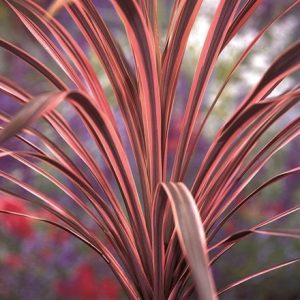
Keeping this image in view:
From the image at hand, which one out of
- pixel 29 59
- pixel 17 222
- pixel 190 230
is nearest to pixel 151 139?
pixel 29 59

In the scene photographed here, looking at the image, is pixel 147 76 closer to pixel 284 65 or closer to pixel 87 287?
pixel 284 65

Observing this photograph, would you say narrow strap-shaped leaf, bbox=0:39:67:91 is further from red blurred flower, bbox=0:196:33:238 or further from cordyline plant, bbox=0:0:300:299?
red blurred flower, bbox=0:196:33:238

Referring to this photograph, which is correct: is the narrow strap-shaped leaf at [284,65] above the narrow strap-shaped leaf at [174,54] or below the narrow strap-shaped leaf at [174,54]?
below

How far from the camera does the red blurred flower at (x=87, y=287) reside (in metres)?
2.37

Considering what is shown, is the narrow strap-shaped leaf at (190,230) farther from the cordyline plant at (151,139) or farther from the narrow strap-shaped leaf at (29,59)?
the narrow strap-shaped leaf at (29,59)

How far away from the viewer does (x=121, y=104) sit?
1160 millimetres

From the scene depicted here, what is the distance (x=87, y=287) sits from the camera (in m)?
2.39

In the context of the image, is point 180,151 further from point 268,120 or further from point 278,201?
point 278,201

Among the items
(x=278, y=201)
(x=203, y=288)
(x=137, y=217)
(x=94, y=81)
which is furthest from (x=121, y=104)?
(x=278, y=201)

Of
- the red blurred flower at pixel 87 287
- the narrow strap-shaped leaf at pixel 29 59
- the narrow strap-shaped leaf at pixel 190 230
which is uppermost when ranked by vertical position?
the red blurred flower at pixel 87 287

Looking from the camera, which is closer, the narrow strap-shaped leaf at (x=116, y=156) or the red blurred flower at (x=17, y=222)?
the narrow strap-shaped leaf at (x=116, y=156)

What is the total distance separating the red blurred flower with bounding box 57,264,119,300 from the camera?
2365 mm

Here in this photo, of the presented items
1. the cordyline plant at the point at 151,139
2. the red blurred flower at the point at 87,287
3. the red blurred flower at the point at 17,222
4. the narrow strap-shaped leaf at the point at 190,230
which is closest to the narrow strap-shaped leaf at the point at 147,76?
the cordyline plant at the point at 151,139

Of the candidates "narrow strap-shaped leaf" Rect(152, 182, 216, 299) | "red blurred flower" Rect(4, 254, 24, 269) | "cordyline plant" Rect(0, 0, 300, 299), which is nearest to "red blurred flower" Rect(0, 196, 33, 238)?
"red blurred flower" Rect(4, 254, 24, 269)
